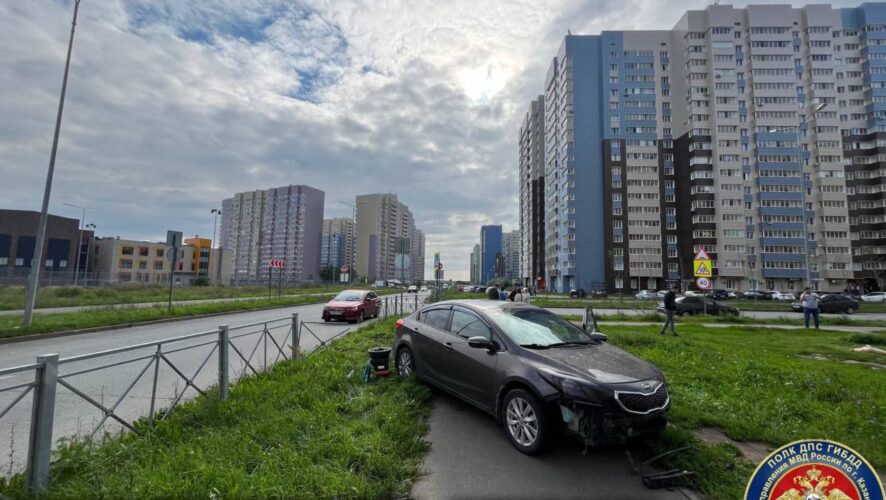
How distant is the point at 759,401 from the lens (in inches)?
231

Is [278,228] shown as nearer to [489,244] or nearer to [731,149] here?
[489,244]

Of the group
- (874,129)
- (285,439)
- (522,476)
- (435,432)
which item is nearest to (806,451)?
(522,476)

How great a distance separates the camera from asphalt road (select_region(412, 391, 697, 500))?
10.9 feet

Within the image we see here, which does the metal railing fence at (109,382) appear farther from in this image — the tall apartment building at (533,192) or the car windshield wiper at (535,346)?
the tall apartment building at (533,192)

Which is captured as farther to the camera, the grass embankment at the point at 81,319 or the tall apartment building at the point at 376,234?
the tall apartment building at the point at 376,234

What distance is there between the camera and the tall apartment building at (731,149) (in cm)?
6538

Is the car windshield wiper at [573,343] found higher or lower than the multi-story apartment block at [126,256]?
lower

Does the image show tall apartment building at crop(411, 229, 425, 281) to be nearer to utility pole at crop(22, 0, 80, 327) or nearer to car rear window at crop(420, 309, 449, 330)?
utility pole at crop(22, 0, 80, 327)

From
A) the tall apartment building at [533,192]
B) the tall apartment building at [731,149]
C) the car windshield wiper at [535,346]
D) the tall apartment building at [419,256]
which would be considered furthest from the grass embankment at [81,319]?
the tall apartment building at [419,256]

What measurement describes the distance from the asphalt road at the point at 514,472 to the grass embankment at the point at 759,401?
24.0 inches

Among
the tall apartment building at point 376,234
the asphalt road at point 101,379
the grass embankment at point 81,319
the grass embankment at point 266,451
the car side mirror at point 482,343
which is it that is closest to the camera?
the grass embankment at point 266,451

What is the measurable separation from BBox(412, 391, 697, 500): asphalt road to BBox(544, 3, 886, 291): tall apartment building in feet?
228

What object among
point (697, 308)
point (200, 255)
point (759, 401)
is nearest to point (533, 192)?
point (697, 308)

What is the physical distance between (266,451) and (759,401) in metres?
6.76
